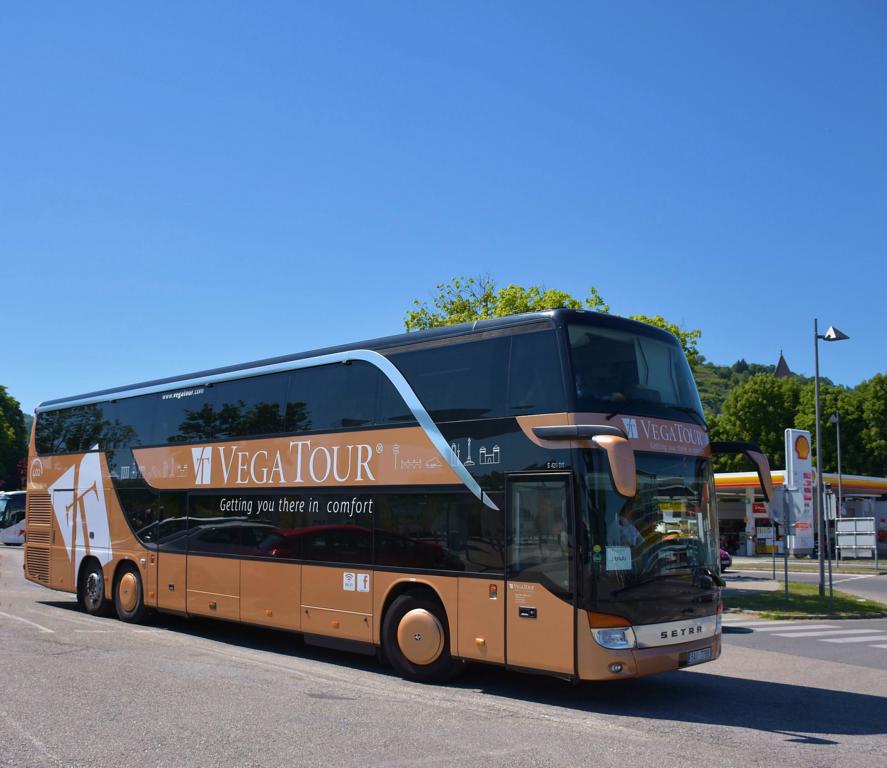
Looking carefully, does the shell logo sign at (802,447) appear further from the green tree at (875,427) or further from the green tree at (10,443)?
the green tree at (10,443)

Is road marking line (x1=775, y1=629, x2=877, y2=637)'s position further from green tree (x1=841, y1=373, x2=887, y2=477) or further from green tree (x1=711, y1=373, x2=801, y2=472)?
green tree (x1=711, y1=373, x2=801, y2=472)

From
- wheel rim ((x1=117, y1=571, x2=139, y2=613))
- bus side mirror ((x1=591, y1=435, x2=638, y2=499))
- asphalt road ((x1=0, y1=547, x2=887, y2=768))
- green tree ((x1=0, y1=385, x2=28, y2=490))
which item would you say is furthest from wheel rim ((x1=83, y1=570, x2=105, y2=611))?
green tree ((x1=0, y1=385, x2=28, y2=490))

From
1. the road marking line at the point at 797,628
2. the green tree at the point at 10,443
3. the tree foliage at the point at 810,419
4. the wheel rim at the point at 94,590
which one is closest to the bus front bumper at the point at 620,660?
the road marking line at the point at 797,628

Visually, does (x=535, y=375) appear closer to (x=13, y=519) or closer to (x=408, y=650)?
(x=408, y=650)

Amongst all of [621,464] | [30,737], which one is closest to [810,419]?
[621,464]

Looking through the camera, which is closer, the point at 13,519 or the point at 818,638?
the point at 818,638

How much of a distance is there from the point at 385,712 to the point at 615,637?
236cm

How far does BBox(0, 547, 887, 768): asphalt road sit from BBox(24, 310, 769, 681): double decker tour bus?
0.63 metres

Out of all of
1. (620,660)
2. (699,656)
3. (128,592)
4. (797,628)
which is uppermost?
(620,660)

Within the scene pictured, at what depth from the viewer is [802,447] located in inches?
958

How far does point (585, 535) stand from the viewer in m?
9.27

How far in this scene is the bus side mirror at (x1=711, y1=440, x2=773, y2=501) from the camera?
36.2 feet

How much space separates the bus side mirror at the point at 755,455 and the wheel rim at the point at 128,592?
10.4 metres

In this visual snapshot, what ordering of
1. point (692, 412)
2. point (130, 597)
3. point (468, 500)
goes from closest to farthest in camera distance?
point (468, 500), point (692, 412), point (130, 597)
